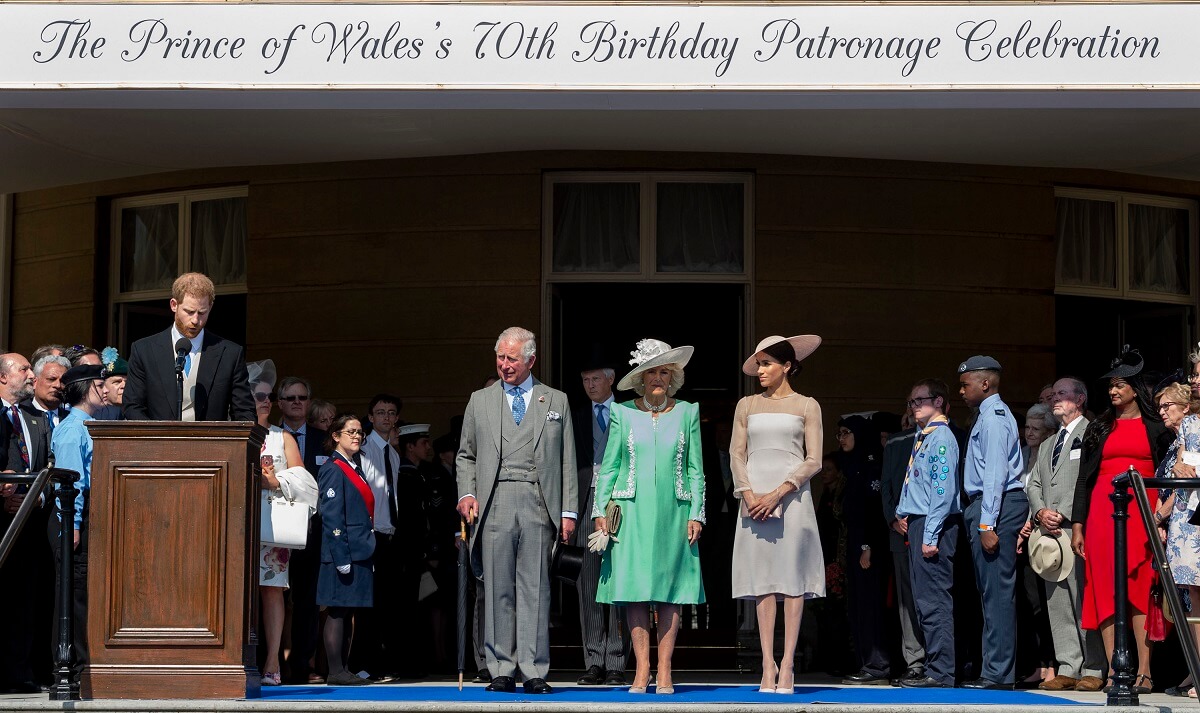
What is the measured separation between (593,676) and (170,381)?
2950 mm

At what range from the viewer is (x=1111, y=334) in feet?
43.4

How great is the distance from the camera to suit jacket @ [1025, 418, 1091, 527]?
382 inches

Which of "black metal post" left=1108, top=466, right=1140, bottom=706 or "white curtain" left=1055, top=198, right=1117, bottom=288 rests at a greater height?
"white curtain" left=1055, top=198, right=1117, bottom=288

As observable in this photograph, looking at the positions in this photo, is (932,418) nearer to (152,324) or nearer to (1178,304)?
(1178,304)

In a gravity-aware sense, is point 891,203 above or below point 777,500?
above

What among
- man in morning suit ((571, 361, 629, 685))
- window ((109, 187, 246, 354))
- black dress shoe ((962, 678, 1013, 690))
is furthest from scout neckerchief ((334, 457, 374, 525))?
window ((109, 187, 246, 354))

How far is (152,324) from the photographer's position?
13.5 metres

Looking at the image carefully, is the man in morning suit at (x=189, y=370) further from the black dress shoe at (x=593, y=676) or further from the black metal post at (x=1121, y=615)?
the black metal post at (x=1121, y=615)

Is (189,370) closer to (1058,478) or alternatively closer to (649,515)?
(649,515)

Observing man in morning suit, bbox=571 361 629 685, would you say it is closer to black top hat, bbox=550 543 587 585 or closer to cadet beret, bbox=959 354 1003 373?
black top hat, bbox=550 543 587 585

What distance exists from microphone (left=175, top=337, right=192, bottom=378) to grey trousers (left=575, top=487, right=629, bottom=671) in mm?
2752

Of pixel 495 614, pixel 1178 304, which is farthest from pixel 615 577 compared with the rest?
pixel 1178 304

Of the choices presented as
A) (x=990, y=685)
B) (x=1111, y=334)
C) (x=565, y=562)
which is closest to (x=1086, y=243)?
(x=1111, y=334)

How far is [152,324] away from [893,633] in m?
6.28
